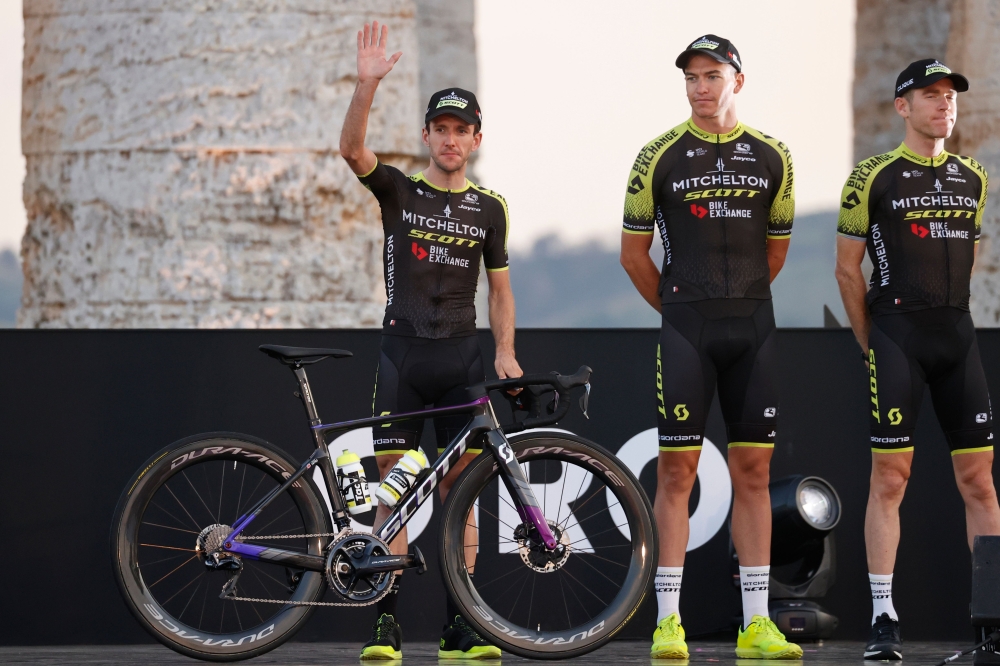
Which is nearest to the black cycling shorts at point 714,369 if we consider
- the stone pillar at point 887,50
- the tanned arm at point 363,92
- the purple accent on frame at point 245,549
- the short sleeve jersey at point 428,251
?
the short sleeve jersey at point 428,251

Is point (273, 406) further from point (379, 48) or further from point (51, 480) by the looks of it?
point (379, 48)

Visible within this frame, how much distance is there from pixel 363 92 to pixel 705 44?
51.9 inches

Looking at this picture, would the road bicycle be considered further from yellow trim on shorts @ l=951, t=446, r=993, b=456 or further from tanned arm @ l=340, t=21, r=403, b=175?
yellow trim on shorts @ l=951, t=446, r=993, b=456

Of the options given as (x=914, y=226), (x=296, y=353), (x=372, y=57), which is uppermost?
(x=372, y=57)

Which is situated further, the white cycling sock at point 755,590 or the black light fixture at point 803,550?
the black light fixture at point 803,550

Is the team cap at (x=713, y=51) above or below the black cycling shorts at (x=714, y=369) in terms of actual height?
above

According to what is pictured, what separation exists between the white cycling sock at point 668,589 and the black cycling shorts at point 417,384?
838mm

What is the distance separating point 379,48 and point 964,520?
3.35 m

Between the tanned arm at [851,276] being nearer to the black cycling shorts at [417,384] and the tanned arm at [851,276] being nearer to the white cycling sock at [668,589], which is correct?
the white cycling sock at [668,589]

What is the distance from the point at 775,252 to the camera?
5000 millimetres

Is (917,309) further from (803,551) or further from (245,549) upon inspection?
(245,549)

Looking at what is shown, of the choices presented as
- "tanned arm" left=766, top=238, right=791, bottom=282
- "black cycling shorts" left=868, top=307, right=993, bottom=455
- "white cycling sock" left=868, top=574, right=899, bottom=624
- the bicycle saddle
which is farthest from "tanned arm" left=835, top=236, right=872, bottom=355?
the bicycle saddle

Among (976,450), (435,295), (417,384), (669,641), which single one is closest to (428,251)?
(435,295)

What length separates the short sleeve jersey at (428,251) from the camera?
187 inches
